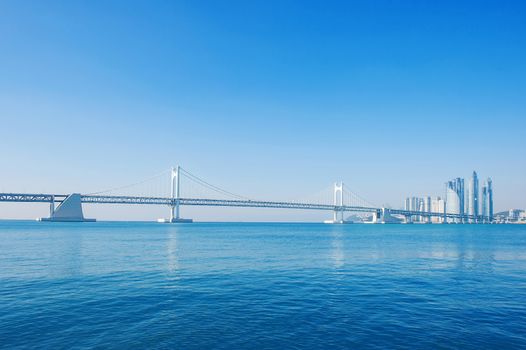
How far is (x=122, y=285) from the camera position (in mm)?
16703

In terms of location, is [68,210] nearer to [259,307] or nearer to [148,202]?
[148,202]

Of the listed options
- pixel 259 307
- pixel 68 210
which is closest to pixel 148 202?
pixel 68 210

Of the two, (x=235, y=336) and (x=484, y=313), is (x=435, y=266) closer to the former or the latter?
(x=484, y=313)

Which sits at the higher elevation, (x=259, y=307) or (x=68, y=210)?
(x=259, y=307)

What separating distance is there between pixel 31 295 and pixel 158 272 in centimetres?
735

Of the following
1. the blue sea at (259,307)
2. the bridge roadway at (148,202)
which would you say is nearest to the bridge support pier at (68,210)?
the bridge roadway at (148,202)

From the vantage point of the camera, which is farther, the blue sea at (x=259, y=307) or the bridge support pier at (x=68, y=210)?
the bridge support pier at (x=68, y=210)

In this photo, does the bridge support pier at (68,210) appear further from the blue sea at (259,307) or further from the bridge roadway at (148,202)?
the blue sea at (259,307)

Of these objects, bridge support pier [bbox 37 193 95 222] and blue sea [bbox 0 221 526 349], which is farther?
bridge support pier [bbox 37 193 95 222]

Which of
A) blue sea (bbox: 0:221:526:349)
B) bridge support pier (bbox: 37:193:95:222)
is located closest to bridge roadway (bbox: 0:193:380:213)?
bridge support pier (bbox: 37:193:95:222)

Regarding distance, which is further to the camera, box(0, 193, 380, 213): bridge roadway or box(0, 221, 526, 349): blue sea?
box(0, 193, 380, 213): bridge roadway

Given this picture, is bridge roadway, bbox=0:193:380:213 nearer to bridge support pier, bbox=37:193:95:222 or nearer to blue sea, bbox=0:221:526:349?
bridge support pier, bbox=37:193:95:222

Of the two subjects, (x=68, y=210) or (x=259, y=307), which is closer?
(x=259, y=307)

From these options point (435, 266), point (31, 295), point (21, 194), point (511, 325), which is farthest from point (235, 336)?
point (21, 194)
